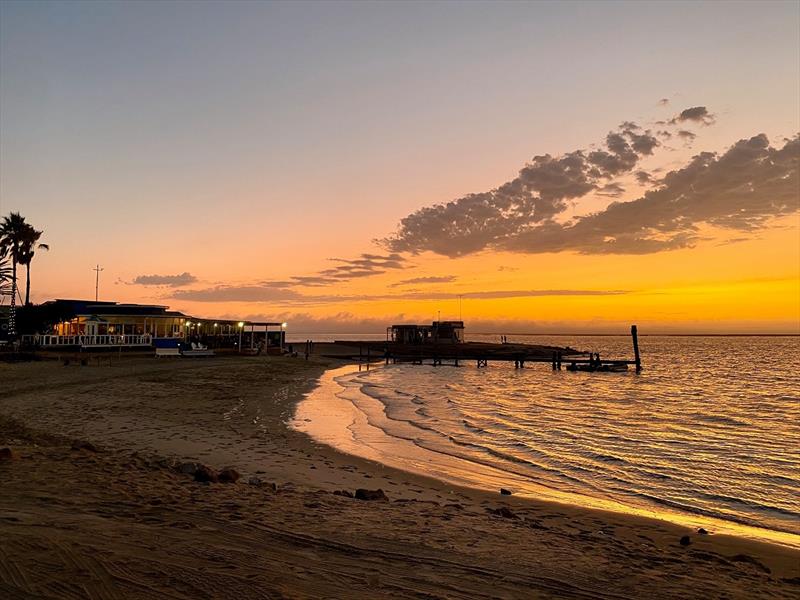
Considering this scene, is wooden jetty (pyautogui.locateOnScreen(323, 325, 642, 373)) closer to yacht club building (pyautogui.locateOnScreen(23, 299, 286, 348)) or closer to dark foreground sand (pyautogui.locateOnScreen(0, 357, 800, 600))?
yacht club building (pyautogui.locateOnScreen(23, 299, 286, 348))

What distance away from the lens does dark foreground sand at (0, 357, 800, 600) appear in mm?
5137

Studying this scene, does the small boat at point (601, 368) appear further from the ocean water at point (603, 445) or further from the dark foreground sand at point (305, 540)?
the dark foreground sand at point (305, 540)

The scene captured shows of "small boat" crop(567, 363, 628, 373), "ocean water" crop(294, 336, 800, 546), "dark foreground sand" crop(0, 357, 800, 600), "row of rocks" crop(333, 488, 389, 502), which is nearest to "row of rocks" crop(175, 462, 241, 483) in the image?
"dark foreground sand" crop(0, 357, 800, 600)

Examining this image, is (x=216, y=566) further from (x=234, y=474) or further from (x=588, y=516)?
(x=588, y=516)

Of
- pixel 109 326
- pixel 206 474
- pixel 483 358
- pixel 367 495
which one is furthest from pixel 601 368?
pixel 206 474

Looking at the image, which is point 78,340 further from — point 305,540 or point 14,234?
point 305,540

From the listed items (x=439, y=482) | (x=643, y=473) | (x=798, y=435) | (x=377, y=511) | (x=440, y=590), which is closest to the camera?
(x=440, y=590)

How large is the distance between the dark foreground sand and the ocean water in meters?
2.17

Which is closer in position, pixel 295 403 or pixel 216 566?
pixel 216 566

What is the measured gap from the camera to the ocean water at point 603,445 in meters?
11.7

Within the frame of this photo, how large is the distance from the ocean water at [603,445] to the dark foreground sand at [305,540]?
217 centimetres

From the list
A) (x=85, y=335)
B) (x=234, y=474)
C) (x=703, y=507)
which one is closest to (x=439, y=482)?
(x=234, y=474)

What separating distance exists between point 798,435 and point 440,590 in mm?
22313

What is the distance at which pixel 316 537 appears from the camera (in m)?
6.68
